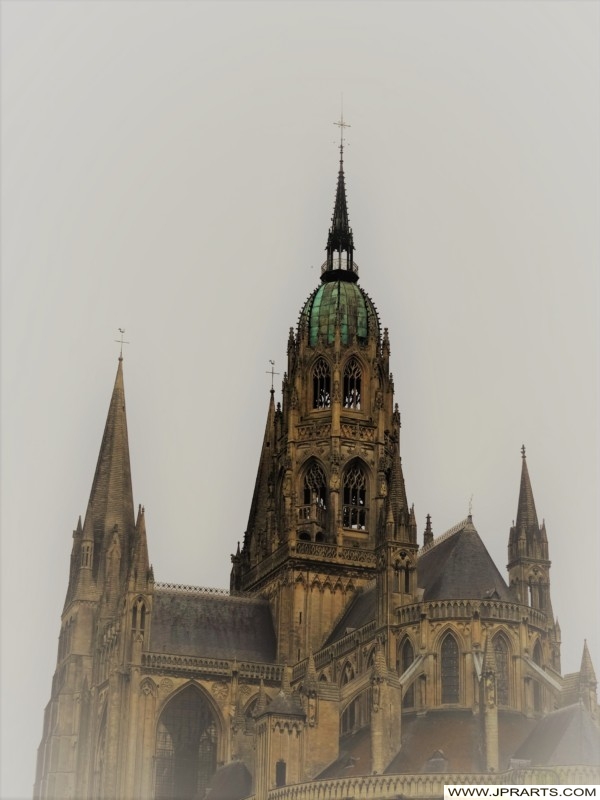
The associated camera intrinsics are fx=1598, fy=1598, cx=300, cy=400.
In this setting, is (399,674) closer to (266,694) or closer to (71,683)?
(266,694)

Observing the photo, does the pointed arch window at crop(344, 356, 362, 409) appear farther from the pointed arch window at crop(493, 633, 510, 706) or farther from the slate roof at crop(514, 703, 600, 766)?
the slate roof at crop(514, 703, 600, 766)

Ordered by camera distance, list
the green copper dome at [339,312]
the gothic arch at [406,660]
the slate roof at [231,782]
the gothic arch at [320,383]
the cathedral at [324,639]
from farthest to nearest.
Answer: the green copper dome at [339,312]
the gothic arch at [320,383]
the slate roof at [231,782]
the gothic arch at [406,660]
the cathedral at [324,639]

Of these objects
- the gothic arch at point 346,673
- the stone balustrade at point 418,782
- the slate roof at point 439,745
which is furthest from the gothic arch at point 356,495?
the stone balustrade at point 418,782

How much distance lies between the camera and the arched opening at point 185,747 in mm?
85812

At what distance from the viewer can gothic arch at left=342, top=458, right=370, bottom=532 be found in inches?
3698

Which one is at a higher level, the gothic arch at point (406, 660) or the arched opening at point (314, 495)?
→ the arched opening at point (314, 495)

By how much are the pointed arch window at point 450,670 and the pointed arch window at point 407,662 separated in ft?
5.07

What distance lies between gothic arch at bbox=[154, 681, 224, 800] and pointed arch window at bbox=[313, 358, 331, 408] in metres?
19.5

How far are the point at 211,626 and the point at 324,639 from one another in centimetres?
682

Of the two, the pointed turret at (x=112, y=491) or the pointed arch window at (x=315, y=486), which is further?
the pointed turret at (x=112, y=491)

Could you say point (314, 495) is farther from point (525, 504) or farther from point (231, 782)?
point (231, 782)

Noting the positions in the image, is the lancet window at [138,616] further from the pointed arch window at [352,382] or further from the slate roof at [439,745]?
the pointed arch window at [352,382]

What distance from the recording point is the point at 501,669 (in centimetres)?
7675

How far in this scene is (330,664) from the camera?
8531 cm
